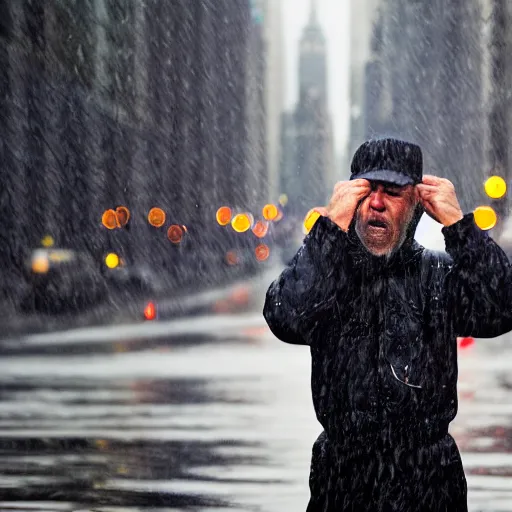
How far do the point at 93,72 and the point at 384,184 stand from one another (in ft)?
201

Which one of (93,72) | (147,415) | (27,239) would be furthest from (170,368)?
(93,72)

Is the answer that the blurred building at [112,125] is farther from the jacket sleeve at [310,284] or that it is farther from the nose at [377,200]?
the nose at [377,200]

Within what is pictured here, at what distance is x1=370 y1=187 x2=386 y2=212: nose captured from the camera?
154 inches

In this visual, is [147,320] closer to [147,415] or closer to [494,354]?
[494,354]

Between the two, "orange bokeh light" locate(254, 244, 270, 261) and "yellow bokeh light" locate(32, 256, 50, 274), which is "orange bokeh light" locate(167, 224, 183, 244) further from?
"yellow bokeh light" locate(32, 256, 50, 274)

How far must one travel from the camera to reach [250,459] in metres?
10.5

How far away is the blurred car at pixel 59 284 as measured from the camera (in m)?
32.3

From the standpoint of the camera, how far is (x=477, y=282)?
398cm

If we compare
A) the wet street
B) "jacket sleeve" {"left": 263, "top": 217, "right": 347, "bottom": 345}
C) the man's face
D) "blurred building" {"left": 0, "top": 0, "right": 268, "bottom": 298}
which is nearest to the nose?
the man's face

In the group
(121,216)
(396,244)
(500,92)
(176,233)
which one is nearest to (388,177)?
(396,244)

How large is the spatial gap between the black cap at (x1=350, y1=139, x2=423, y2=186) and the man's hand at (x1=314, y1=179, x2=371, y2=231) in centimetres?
3

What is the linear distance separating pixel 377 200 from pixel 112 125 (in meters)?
64.9

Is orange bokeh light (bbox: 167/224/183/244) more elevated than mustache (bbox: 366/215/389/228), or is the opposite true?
orange bokeh light (bbox: 167/224/183/244)

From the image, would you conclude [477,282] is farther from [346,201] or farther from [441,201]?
[346,201]
